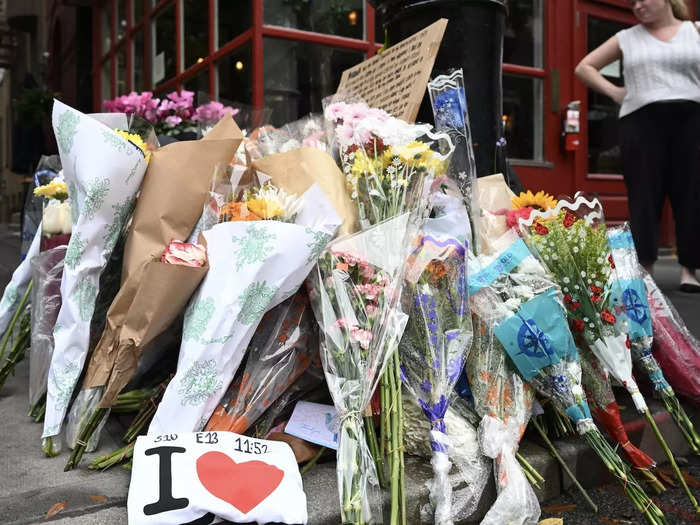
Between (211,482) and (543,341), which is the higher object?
(543,341)

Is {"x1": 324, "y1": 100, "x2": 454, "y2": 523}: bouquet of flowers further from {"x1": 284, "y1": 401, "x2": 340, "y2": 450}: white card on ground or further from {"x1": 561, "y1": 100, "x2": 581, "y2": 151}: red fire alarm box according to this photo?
{"x1": 561, "y1": 100, "x2": 581, "y2": 151}: red fire alarm box

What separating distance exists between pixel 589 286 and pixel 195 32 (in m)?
5.42

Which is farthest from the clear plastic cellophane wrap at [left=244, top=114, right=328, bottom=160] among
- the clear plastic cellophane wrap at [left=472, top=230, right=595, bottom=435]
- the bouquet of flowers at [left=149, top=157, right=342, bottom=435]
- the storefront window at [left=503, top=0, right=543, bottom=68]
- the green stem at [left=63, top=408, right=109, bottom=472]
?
the storefront window at [left=503, top=0, right=543, bottom=68]

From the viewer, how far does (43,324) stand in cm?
207

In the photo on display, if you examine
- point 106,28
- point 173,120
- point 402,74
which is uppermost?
point 106,28

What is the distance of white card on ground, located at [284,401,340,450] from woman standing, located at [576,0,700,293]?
259 centimetres

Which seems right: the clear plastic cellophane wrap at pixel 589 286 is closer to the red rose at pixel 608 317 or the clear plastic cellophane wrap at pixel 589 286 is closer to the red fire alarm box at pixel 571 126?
the red rose at pixel 608 317

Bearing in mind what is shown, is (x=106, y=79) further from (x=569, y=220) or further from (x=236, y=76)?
(x=569, y=220)

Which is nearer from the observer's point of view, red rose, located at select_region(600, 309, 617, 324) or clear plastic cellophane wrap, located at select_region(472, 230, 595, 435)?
clear plastic cellophane wrap, located at select_region(472, 230, 595, 435)

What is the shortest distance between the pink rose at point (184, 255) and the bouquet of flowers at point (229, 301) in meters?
0.03

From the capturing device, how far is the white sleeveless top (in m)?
3.55

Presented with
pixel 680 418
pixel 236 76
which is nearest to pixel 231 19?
pixel 236 76

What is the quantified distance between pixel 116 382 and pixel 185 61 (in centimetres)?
543

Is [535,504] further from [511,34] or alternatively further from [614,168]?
[614,168]
